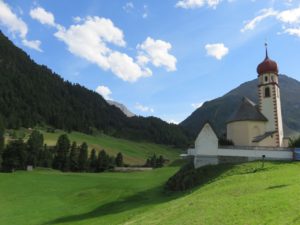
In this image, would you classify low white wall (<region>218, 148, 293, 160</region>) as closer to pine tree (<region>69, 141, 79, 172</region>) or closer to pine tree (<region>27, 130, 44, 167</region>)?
pine tree (<region>27, 130, 44, 167</region>)

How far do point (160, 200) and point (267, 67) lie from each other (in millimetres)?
33887

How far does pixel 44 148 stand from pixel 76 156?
11.7m

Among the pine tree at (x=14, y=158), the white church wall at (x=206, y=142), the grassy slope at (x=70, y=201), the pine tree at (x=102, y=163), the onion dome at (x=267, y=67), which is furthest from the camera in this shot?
the pine tree at (x=102, y=163)

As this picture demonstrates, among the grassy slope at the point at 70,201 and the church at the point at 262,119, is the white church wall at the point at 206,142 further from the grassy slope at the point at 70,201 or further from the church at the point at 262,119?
the church at the point at 262,119

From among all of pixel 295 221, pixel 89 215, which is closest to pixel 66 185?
pixel 89 215

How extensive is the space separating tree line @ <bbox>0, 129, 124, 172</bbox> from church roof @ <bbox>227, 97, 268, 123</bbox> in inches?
3415

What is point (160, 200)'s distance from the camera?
161ft

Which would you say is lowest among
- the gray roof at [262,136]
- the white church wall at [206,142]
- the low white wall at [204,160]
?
the low white wall at [204,160]

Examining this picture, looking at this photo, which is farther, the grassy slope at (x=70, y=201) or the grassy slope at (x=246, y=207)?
the grassy slope at (x=70, y=201)

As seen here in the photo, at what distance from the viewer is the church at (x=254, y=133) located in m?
56.4

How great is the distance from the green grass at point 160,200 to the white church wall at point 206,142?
3173 mm

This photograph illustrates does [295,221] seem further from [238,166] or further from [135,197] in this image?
[135,197]

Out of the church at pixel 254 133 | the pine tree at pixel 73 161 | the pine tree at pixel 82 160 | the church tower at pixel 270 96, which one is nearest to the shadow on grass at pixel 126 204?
the church at pixel 254 133

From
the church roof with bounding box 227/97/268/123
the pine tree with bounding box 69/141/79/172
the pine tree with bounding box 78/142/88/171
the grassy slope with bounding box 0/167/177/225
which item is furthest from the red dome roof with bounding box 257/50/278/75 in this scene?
the pine tree with bounding box 69/141/79/172
